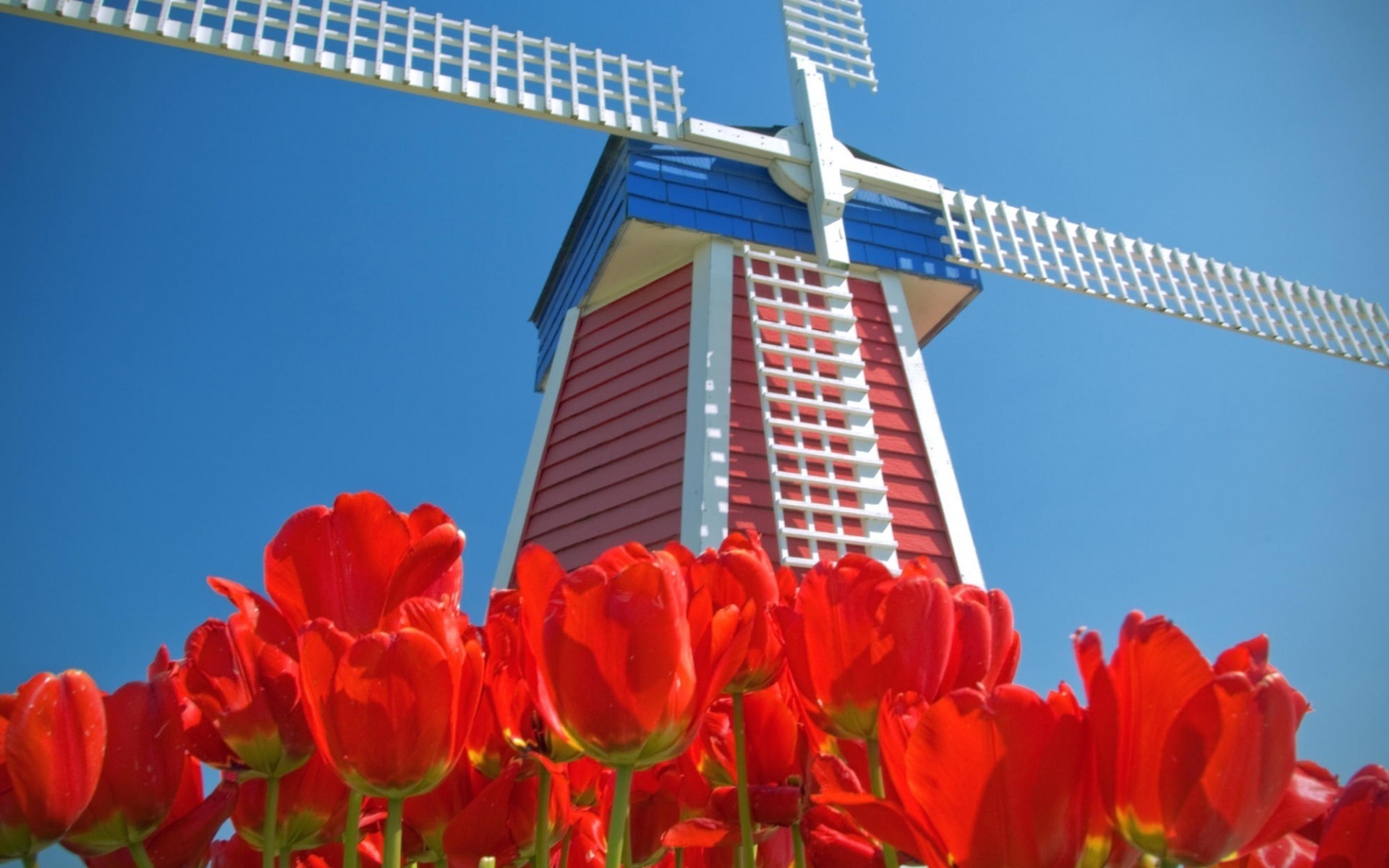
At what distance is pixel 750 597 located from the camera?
0.53m

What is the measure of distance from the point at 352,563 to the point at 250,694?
7 cm

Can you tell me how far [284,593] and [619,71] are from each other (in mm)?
6770

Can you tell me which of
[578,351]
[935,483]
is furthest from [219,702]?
[578,351]

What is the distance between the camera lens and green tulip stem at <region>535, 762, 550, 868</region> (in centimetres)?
42

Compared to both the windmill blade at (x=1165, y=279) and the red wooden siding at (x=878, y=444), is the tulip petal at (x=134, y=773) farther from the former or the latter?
the windmill blade at (x=1165, y=279)

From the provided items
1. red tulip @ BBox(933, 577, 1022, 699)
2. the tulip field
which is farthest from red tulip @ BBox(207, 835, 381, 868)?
red tulip @ BBox(933, 577, 1022, 699)

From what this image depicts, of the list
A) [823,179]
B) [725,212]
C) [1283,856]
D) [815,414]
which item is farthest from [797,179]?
[1283,856]

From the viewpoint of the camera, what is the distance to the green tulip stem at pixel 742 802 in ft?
1.45

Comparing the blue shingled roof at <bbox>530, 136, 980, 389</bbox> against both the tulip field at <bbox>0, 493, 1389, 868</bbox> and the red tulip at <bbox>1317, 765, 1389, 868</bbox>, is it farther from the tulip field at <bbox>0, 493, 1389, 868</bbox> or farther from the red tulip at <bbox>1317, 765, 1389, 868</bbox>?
the red tulip at <bbox>1317, 765, 1389, 868</bbox>

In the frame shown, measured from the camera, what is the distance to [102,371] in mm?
14680

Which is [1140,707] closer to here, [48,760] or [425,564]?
[425,564]

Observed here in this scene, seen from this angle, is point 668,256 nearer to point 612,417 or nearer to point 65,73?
point 612,417

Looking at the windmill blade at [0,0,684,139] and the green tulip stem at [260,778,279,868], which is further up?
the windmill blade at [0,0,684,139]

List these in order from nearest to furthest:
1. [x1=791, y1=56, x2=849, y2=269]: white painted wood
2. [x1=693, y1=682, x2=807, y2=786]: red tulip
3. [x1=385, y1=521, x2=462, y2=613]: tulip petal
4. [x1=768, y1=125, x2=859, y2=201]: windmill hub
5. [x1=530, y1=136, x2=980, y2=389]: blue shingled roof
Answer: [x1=385, y1=521, x2=462, y2=613]: tulip petal
[x1=693, y1=682, x2=807, y2=786]: red tulip
[x1=530, y1=136, x2=980, y2=389]: blue shingled roof
[x1=791, y1=56, x2=849, y2=269]: white painted wood
[x1=768, y1=125, x2=859, y2=201]: windmill hub
